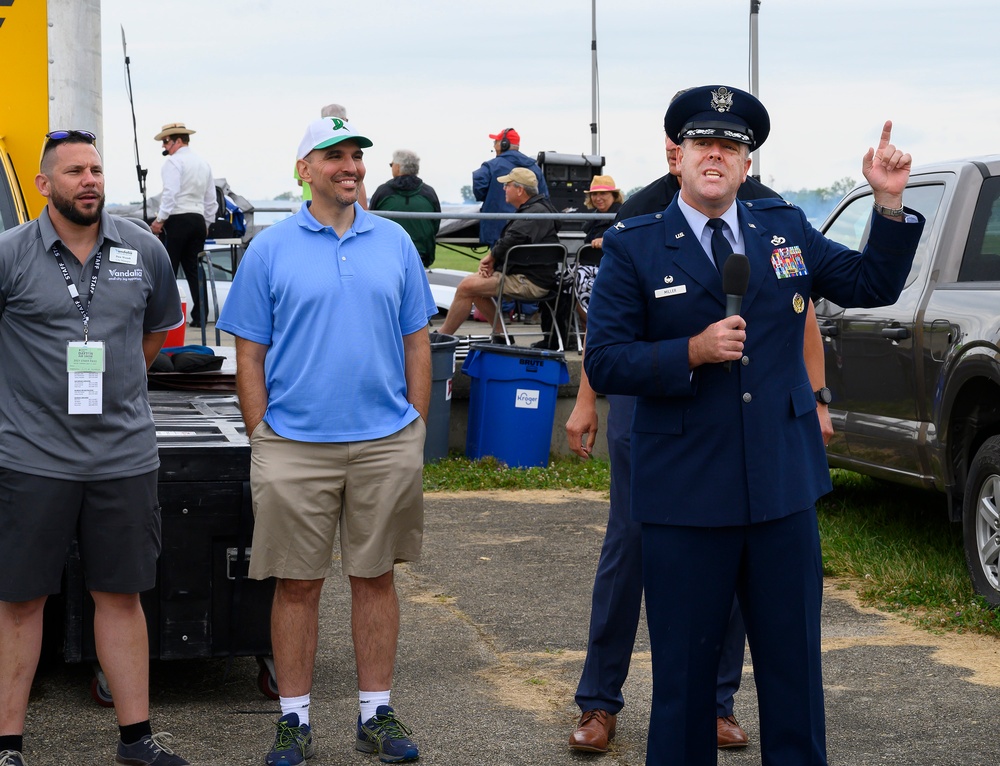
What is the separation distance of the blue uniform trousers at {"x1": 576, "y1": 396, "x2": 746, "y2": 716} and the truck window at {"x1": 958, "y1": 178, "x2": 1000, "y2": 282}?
2.83 meters

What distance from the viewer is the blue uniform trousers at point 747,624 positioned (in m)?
3.57

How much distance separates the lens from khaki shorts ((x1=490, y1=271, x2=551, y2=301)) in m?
11.4

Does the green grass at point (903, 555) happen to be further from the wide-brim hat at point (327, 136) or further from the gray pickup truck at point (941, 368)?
the wide-brim hat at point (327, 136)

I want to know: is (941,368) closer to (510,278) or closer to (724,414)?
(724,414)

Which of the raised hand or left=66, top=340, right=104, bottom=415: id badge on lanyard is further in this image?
left=66, top=340, right=104, bottom=415: id badge on lanyard

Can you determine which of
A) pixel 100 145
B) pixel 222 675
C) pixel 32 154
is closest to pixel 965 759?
pixel 222 675

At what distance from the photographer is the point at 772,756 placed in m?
3.61

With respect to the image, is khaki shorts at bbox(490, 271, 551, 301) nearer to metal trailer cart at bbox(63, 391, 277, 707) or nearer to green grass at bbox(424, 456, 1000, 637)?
green grass at bbox(424, 456, 1000, 637)

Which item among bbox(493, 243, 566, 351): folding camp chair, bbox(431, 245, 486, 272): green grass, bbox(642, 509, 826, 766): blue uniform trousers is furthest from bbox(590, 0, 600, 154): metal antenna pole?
bbox(642, 509, 826, 766): blue uniform trousers

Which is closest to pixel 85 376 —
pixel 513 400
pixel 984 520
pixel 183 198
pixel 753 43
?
pixel 984 520

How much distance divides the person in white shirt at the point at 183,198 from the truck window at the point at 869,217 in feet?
24.4

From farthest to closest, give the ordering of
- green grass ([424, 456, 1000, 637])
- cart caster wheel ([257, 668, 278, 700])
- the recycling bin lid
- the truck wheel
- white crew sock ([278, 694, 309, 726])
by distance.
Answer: the recycling bin lid < green grass ([424, 456, 1000, 637]) < the truck wheel < cart caster wheel ([257, 668, 278, 700]) < white crew sock ([278, 694, 309, 726])

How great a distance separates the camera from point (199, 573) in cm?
505

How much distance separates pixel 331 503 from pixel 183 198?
985 cm
